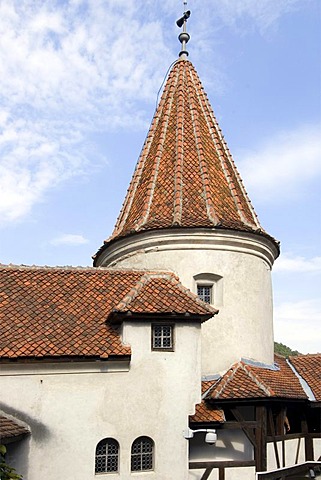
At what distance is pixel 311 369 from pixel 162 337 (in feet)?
18.8

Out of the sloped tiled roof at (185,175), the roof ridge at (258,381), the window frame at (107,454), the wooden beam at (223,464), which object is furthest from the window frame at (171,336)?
the sloped tiled roof at (185,175)

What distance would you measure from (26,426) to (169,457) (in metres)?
3.18

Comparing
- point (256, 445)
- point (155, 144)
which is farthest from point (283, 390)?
point (155, 144)

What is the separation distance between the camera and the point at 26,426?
1172 centimetres

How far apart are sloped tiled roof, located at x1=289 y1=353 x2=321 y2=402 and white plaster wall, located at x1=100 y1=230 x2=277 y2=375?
1096 millimetres

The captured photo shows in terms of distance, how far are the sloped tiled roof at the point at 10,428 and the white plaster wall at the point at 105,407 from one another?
0.17 m

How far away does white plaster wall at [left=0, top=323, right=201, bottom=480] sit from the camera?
38.6 ft

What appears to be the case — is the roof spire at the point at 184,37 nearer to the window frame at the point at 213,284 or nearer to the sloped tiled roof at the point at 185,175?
the sloped tiled roof at the point at 185,175

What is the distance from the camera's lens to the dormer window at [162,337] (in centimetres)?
1288

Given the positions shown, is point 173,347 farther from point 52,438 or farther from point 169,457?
point 52,438

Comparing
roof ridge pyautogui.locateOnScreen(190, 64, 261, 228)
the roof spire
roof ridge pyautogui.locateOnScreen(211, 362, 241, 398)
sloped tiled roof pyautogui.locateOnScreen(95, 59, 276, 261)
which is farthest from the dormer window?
the roof spire

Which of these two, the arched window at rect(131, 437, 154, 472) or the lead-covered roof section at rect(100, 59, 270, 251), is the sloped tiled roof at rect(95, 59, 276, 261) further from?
the arched window at rect(131, 437, 154, 472)

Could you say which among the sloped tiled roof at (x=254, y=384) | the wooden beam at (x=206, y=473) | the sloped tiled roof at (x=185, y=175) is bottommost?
the wooden beam at (x=206, y=473)

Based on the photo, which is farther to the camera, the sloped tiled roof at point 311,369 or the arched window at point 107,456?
the sloped tiled roof at point 311,369
